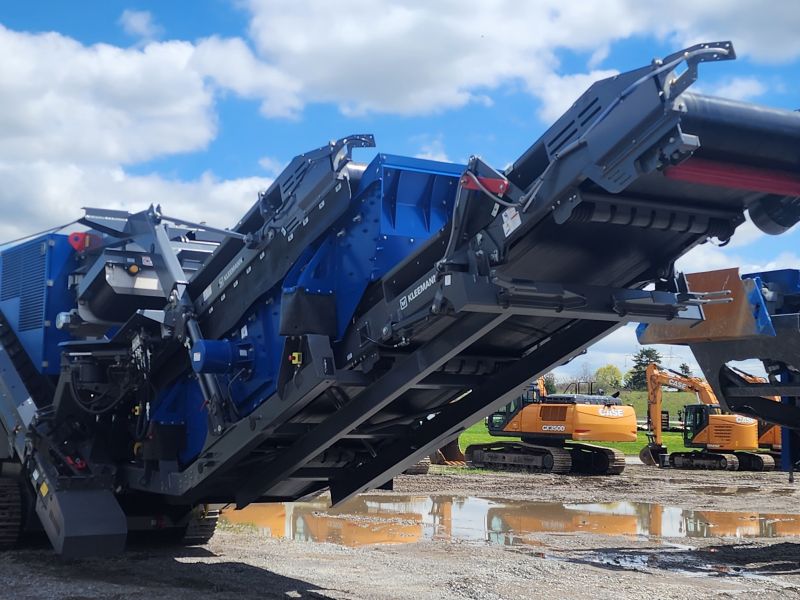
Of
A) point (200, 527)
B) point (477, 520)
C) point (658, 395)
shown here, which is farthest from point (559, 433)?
point (200, 527)

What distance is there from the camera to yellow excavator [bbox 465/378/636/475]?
79.0 feet

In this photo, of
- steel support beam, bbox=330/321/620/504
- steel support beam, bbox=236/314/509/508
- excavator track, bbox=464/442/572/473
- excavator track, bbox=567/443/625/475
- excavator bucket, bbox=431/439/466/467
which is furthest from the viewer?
excavator bucket, bbox=431/439/466/467

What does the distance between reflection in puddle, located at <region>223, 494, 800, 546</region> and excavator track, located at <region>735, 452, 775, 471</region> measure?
10418 mm

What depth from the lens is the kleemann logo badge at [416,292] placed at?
5.86 m

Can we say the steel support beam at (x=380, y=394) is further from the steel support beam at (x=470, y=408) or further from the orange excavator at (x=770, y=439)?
the orange excavator at (x=770, y=439)

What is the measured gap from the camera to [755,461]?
2683cm

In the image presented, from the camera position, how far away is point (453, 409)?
7.59 metres

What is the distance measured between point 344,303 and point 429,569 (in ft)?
11.1

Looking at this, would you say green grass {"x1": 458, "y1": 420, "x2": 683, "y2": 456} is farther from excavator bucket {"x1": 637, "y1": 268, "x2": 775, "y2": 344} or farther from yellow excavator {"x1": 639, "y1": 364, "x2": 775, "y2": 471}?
excavator bucket {"x1": 637, "y1": 268, "x2": 775, "y2": 344}

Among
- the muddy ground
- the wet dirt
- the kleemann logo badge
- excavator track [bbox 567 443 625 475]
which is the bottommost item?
the muddy ground

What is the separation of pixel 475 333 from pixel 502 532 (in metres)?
7.83

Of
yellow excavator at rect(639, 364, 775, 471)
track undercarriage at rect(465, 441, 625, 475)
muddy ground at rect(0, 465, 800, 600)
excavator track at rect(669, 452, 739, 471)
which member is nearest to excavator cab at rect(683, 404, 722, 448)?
yellow excavator at rect(639, 364, 775, 471)

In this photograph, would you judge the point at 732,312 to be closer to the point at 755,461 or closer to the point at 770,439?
the point at 755,461

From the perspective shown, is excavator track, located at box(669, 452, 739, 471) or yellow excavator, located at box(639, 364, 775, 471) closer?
yellow excavator, located at box(639, 364, 775, 471)
